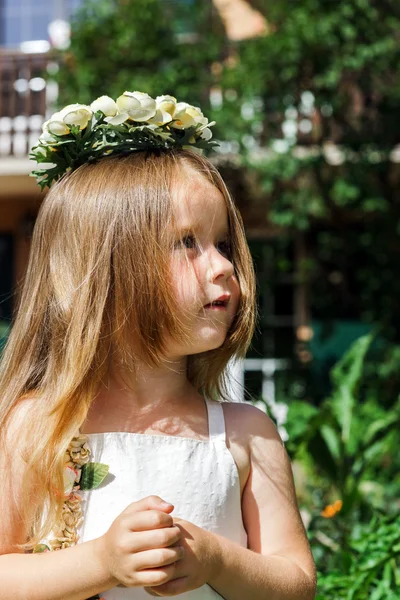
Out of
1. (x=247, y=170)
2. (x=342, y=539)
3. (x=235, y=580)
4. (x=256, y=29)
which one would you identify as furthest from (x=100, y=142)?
(x=256, y=29)

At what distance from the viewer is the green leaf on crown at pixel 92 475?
142 cm

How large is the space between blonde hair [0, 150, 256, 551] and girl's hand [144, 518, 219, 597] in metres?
0.26

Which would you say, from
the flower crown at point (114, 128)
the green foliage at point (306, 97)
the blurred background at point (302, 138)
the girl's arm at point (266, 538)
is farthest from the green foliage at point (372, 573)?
the green foliage at point (306, 97)

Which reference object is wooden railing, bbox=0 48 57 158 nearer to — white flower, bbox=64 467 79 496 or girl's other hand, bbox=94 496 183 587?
white flower, bbox=64 467 79 496

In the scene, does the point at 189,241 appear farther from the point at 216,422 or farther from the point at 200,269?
the point at 216,422

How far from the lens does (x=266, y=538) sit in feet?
4.80

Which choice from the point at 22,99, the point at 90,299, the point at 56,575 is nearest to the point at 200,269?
the point at 90,299

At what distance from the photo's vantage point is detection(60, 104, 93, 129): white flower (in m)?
1.63

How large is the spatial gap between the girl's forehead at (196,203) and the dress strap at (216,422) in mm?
367

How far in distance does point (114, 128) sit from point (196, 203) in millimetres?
286

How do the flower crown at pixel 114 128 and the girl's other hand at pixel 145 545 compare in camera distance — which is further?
the flower crown at pixel 114 128

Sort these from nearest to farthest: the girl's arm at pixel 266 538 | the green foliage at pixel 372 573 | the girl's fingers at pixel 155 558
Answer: the girl's fingers at pixel 155 558 < the girl's arm at pixel 266 538 < the green foliage at pixel 372 573

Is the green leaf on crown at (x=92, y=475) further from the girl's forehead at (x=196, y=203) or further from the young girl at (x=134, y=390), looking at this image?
the girl's forehead at (x=196, y=203)

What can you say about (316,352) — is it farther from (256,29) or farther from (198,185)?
(198,185)
